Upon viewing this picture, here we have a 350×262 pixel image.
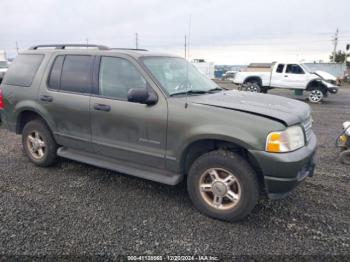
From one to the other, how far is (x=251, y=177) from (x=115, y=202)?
65.5 inches

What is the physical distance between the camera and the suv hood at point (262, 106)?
2857mm

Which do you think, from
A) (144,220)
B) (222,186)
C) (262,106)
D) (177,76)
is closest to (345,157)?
(262,106)

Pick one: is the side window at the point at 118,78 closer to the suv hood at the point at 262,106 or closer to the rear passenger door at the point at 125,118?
the rear passenger door at the point at 125,118

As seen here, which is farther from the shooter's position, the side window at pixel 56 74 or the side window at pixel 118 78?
the side window at pixel 56 74

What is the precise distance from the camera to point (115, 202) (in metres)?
3.42

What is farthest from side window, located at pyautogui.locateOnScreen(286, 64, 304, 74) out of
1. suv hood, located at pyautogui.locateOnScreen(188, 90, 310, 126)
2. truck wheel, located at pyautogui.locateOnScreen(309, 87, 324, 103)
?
suv hood, located at pyautogui.locateOnScreen(188, 90, 310, 126)

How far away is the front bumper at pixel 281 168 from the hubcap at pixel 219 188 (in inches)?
13.1

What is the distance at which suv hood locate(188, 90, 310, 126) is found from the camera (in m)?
2.86

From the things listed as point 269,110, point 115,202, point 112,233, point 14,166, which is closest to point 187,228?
point 112,233

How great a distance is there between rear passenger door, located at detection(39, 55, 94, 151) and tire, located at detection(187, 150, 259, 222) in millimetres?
1670

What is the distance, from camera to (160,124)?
10.5 ft

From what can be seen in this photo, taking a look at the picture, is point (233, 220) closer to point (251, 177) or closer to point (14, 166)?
point (251, 177)

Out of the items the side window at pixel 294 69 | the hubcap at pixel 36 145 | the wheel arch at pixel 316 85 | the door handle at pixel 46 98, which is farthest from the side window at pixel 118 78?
the side window at pixel 294 69

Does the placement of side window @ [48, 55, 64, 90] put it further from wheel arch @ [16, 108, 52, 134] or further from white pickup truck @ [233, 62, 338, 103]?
white pickup truck @ [233, 62, 338, 103]
